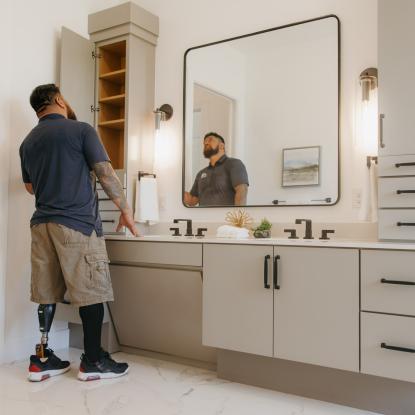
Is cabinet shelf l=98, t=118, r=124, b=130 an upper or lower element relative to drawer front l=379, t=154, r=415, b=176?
upper

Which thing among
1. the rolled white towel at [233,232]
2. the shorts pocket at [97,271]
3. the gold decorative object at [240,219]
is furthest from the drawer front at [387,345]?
the shorts pocket at [97,271]

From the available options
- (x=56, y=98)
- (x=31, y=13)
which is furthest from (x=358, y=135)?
(x=31, y=13)

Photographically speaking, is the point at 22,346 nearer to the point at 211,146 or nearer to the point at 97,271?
the point at 97,271

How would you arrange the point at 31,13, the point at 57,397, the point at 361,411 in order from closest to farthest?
the point at 361,411 → the point at 57,397 → the point at 31,13

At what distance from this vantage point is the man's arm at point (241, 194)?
2912 mm

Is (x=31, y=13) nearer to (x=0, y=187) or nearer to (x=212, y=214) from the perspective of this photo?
(x=0, y=187)

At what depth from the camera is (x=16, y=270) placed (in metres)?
2.76

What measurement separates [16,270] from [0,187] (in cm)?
51

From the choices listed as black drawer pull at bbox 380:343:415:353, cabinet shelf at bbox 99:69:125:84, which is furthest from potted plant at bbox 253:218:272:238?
cabinet shelf at bbox 99:69:125:84

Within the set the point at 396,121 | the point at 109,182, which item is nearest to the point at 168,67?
the point at 109,182

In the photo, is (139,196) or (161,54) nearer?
(139,196)

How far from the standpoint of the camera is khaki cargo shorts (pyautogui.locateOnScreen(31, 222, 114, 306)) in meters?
2.32

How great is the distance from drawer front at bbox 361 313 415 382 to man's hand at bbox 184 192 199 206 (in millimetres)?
1470

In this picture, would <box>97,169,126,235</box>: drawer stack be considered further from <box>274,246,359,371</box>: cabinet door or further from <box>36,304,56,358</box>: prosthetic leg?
<box>274,246,359,371</box>: cabinet door
